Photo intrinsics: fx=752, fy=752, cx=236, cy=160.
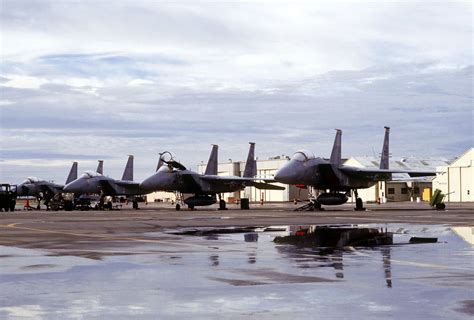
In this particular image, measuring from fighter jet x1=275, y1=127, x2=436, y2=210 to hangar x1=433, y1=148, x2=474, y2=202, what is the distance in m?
46.0

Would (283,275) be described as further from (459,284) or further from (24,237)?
(24,237)

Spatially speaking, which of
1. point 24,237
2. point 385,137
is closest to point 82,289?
point 24,237

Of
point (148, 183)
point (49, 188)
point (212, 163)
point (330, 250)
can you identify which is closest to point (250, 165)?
point (212, 163)

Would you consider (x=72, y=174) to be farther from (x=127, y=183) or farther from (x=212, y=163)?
(x=212, y=163)

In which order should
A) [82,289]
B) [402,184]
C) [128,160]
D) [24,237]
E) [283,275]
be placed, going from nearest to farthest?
[82,289] → [283,275] → [24,237] → [128,160] → [402,184]

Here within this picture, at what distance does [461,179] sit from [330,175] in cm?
5333

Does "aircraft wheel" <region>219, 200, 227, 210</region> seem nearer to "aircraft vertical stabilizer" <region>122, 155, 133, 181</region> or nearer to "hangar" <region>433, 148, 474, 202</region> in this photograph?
"aircraft vertical stabilizer" <region>122, 155, 133, 181</region>

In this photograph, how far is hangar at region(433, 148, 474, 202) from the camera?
103m

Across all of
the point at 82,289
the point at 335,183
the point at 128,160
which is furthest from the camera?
the point at 128,160

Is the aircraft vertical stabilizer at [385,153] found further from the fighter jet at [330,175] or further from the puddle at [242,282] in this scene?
the puddle at [242,282]

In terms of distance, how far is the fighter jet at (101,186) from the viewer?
7569cm

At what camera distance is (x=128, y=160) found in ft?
283

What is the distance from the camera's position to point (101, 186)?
7712 cm

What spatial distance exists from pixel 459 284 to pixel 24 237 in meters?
14.9
